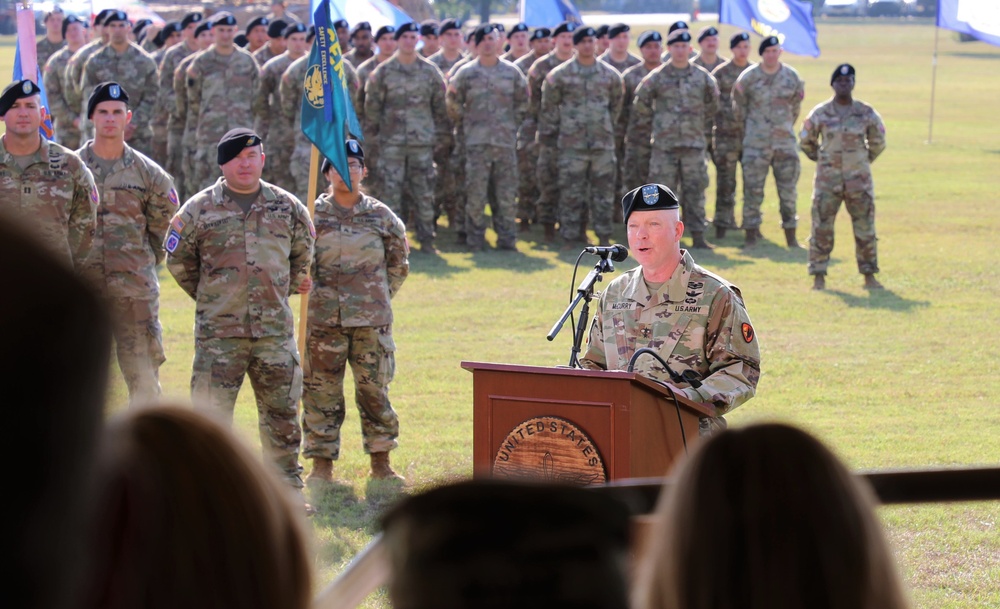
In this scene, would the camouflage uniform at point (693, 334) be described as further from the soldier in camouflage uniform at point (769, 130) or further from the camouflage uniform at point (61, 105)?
the camouflage uniform at point (61, 105)

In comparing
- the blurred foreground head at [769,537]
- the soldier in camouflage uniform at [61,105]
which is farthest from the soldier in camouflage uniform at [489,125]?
the blurred foreground head at [769,537]

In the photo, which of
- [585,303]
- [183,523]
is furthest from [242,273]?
[183,523]

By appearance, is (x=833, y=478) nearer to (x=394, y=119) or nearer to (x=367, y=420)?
(x=367, y=420)

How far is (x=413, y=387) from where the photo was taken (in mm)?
10219

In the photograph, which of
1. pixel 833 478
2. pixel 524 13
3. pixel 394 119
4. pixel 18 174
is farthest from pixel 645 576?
pixel 524 13

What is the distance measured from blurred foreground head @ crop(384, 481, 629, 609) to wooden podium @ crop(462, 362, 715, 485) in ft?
10.9

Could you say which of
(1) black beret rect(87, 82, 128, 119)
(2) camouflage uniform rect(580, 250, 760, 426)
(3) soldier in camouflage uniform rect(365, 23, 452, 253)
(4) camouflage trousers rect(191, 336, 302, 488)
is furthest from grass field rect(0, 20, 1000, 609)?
(1) black beret rect(87, 82, 128, 119)

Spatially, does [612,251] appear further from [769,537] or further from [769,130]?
[769,130]

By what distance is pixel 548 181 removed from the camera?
17.8m

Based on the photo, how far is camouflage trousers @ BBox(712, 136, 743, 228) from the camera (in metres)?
17.7

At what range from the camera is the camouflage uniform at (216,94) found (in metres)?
17.2

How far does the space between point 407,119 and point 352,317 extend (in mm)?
8415

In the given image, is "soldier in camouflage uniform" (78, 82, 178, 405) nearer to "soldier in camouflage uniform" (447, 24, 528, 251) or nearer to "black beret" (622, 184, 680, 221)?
"black beret" (622, 184, 680, 221)

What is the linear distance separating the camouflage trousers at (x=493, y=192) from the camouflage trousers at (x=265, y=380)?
9.14 meters
